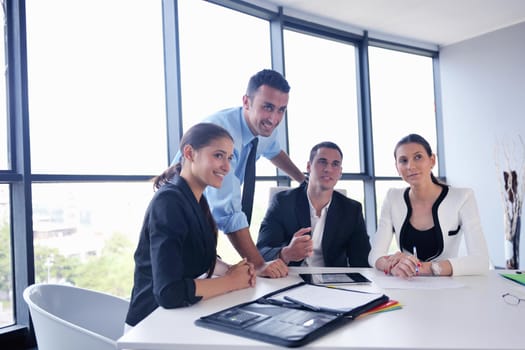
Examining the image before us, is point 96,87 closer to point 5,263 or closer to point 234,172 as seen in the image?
point 5,263

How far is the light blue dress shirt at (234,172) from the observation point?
1.90 m

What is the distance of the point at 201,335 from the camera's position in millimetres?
998

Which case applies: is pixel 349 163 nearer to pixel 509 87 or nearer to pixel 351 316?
pixel 509 87

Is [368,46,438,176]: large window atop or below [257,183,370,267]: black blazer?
atop

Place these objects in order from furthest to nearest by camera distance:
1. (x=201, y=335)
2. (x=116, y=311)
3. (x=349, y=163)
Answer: (x=349, y=163)
(x=116, y=311)
(x=201, y=335)

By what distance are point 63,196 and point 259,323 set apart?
7.23 feet

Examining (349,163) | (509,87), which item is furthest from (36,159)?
(509,87)

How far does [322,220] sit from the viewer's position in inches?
94.5

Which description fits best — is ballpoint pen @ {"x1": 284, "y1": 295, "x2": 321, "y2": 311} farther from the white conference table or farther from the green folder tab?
the green folder tab

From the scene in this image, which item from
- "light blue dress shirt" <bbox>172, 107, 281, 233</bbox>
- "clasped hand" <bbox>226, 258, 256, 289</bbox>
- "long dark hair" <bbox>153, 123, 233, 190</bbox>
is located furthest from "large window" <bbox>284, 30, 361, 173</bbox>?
"clasped hand" <bbox>226, 258, 256, 289</bbox>

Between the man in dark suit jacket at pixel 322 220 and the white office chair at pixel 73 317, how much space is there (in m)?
0.81

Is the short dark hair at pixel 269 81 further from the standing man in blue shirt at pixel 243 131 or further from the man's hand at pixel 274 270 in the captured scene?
the man's hand at pixel 274 270

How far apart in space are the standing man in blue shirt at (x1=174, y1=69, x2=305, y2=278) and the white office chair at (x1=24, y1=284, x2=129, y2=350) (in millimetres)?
539

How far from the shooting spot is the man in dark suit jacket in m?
2.30
